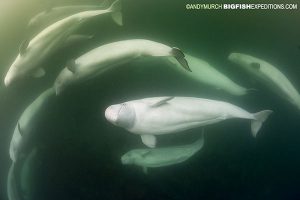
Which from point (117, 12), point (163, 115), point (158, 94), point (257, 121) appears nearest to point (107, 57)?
point (117, 12)

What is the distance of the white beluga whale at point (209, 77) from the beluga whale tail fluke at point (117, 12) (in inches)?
18.1

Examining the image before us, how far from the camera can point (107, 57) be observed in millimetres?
2830

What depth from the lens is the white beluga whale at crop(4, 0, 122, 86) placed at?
2811 mm

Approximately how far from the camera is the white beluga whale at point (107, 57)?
2816 millimetres

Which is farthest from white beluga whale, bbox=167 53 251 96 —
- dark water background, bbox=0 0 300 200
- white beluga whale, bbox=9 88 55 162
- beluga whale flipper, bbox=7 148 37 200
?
beluga whale flipper, bbox=7 148 37 200

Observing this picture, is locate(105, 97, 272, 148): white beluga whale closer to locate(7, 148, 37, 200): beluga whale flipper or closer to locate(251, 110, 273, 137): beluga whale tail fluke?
locate(251, 110, 273, 137): beluga whale tail fluke

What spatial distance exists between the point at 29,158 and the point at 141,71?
852 millimetres

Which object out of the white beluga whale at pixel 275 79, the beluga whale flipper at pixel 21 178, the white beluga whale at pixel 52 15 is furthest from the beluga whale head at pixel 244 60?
the beluga whale flipper at pixel 21 178

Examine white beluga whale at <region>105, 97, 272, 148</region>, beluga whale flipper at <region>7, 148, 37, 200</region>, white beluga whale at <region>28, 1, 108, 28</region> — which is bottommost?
beluga whale flipper at <region>7, 148, 37, 200</region>

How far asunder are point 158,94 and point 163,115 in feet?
0.44

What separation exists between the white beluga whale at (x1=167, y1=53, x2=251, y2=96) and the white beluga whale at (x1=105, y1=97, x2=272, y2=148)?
115 mm

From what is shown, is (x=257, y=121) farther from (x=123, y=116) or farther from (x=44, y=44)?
(x=44, y=44)

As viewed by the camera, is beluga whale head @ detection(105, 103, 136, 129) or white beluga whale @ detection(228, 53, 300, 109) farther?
white beluga whale @ detection(228, 53, 300, 109)

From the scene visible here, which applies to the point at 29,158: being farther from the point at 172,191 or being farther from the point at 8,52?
the point at 172,191
